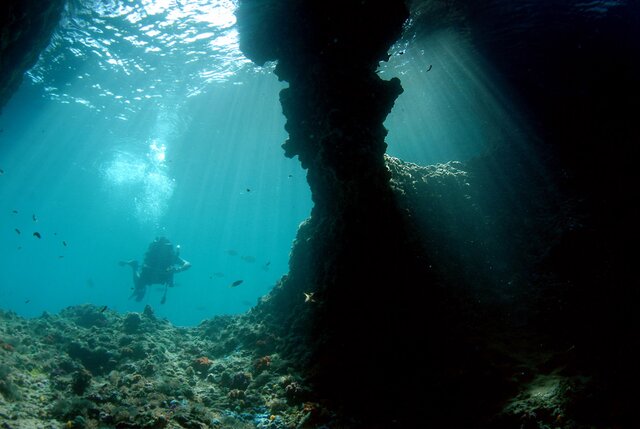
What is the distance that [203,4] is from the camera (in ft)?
40.4

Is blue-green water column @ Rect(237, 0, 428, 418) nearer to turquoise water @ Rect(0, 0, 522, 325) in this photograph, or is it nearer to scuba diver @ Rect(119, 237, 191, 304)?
turquoise water @ Rect(0, 0, 522, 325)

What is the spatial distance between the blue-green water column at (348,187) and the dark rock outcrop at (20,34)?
5.37 metres

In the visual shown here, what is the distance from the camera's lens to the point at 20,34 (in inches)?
350

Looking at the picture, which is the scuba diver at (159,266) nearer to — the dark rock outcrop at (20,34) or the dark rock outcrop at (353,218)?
the dark rock outcrop at (20,34)

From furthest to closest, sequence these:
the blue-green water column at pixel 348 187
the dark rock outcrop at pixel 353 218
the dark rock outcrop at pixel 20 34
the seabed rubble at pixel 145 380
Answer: the dark rock outcrop at pixel 20 34, the blue-green water column at pixel 348 187, the dark rock outcrop at pixel 353 218, the seabed rubble at pixel 145 380

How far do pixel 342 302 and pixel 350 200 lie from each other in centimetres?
232

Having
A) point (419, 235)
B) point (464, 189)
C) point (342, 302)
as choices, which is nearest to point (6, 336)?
point (342, 302)

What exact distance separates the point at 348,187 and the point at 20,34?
9.90 metres

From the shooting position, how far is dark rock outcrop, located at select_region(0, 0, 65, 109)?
25.7 ft

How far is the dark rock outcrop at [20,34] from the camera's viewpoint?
783cm

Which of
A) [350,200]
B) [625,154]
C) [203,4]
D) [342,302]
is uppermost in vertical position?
[203,4]

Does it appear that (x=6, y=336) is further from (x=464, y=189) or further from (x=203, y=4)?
(x=464, y=189)

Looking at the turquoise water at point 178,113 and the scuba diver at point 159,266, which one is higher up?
the turquoise water at point 178,113

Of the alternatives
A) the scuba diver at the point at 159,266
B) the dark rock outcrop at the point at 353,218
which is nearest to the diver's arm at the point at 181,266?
the scuba diver at the point at 159,266
